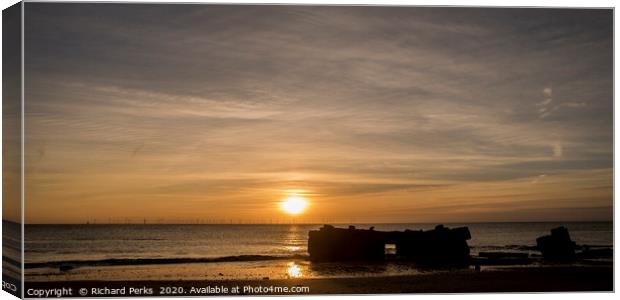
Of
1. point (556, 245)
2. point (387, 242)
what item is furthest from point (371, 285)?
point (556, 245)

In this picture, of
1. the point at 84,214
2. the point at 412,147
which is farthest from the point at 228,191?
the point at 412,147

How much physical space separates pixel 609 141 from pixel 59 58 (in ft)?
23.0

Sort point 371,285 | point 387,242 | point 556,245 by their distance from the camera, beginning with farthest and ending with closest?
point 387,242 < point 556,245 < point 371,285

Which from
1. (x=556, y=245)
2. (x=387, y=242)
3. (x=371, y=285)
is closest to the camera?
(x=371, y=285)

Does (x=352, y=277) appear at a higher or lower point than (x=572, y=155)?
lower

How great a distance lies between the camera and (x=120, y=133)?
9703 mm

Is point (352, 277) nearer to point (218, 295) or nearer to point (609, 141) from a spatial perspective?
point (218, 295)

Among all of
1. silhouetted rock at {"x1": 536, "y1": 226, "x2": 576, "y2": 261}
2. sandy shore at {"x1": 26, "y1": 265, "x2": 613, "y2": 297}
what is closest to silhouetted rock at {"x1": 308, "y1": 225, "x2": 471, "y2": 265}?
silhouetted rock at {"x1": 536, "y1": 226, "x2": 576, "y2": 261}

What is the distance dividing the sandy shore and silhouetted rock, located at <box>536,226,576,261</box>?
4.00 m

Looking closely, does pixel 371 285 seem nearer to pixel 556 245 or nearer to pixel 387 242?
pixel 387 242

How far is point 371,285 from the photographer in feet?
32.3

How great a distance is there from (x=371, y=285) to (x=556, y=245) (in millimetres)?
7633

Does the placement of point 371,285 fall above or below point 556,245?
below

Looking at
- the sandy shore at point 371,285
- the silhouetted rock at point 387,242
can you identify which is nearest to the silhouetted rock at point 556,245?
the silhouetted rock at point 387,242
